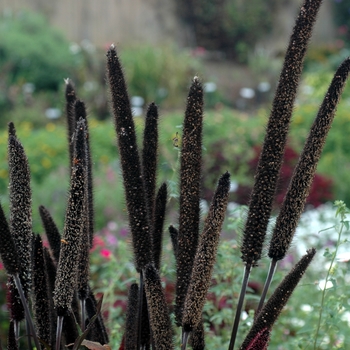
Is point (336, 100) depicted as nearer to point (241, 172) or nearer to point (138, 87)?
point (241, 172)

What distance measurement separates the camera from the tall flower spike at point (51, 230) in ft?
4.44

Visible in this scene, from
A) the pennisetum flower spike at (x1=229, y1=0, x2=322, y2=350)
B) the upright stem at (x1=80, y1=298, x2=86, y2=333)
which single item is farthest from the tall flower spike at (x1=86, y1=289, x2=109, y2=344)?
the pennisetum flower spike at (x1=229, y1=0, x2=322, y2=350)

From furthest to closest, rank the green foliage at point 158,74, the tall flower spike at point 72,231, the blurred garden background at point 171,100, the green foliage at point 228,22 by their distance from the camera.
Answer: the green foliage at point 228,22 < the green foliage at point 158,74 < the blurred garden background at point 171,100 < the tall flower spike at point 72,231

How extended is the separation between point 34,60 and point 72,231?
38.1 ft

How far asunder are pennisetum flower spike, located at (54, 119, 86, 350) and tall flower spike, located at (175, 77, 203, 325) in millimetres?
209

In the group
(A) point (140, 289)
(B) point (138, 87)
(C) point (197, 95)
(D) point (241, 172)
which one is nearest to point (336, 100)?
(C) point (197, 95)

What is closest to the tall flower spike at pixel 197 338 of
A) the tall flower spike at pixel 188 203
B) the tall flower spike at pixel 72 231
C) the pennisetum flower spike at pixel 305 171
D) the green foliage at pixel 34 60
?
the tall flower spike at pixel 188 203

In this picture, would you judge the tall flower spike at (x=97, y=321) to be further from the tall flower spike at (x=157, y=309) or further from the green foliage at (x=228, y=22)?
the green foliage at (x=228, y=22)

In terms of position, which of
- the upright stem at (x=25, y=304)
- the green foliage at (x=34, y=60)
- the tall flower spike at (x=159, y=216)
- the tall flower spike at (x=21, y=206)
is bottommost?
the upright stem at (x=25, y=304)

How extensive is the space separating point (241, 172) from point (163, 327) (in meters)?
→ 6.07

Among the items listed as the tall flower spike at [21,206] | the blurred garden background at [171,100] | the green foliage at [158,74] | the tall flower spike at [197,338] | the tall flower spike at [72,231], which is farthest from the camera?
the green foliage at [158,74]

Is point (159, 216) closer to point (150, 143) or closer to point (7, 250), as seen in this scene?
point (150, 143)

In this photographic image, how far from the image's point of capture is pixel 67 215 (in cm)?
111

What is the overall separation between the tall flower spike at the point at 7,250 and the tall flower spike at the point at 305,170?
0.47 metres
